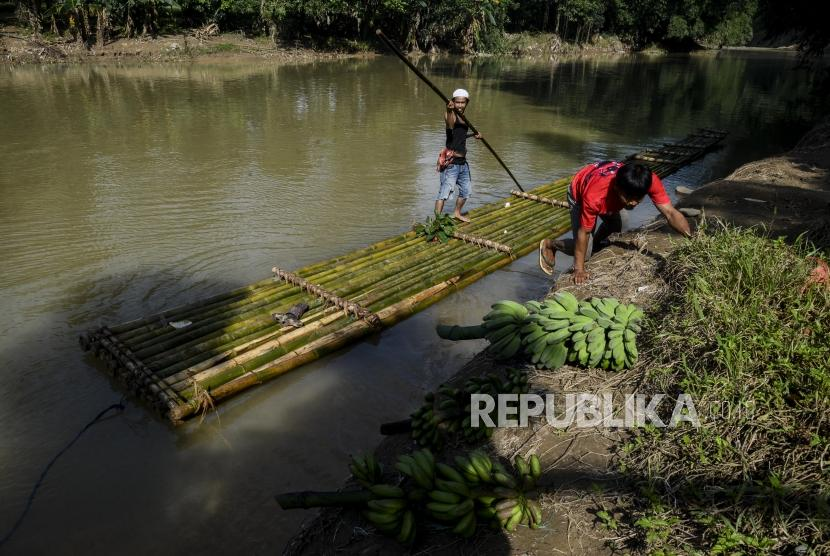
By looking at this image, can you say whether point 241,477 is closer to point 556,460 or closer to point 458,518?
point 458,518

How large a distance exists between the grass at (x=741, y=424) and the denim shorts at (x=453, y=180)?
3.59 metres

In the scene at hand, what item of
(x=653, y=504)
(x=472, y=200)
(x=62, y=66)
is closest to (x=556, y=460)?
(x=653, y=504)

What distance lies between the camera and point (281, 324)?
447 centimetres

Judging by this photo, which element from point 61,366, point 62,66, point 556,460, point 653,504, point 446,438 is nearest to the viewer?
point 653,504

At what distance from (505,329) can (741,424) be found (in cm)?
142

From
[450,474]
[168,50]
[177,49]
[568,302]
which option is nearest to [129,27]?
[168,50]

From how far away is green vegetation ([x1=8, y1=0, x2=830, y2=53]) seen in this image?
22641 mm

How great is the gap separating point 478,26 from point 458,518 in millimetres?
33865

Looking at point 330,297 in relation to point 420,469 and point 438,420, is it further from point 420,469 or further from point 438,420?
point 420,469

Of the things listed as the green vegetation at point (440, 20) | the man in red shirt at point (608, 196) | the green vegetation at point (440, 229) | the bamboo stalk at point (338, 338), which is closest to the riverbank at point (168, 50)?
the green vegetation at point (440, 20)

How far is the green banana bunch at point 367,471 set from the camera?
8.65ft

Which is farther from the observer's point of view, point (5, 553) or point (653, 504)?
point (5, 553)

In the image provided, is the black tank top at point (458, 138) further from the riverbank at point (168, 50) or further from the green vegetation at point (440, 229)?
the riverbank at point (168, 50)

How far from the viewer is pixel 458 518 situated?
2.33 metres
